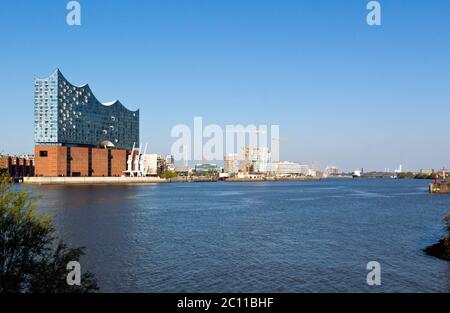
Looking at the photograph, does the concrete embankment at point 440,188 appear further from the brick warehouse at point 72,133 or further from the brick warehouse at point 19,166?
the brick warehouse at point 19,166

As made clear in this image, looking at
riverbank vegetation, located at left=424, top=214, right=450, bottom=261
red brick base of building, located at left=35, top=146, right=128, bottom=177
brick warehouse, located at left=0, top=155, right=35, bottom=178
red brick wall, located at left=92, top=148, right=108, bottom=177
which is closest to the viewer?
riverbank vegetation, located at left=424, top=214, right=450, bottom=261

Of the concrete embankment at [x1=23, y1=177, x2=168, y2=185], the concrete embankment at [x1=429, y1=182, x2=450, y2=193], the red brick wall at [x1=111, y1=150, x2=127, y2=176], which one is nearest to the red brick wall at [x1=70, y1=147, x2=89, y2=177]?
the concrete embankment at [x1=23, y1=177, x2=168, y2=185]

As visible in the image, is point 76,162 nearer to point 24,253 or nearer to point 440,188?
point 440,188

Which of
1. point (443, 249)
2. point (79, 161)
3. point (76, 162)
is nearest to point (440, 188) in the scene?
point (443, 249)

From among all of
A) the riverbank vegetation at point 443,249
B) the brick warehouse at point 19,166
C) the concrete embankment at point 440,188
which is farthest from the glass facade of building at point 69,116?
the riverbank vegetation at point 443,249

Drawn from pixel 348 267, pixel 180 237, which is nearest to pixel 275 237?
pixel 180 237

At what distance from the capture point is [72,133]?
140 m

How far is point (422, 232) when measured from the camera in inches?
1405

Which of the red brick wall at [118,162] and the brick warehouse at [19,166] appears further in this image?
the red brick wall at [118,162]

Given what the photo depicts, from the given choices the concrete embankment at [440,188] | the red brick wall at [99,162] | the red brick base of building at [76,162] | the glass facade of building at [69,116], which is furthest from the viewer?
the red brick wall at [99,162]

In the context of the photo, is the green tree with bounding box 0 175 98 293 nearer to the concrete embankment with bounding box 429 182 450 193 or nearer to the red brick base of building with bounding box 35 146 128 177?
the concrete embankment with bounding box 429 182 450 193

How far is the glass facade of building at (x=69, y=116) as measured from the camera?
135625 mm

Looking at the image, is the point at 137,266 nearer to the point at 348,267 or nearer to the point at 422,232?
the point at 348,267

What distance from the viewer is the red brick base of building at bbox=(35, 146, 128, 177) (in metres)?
127
